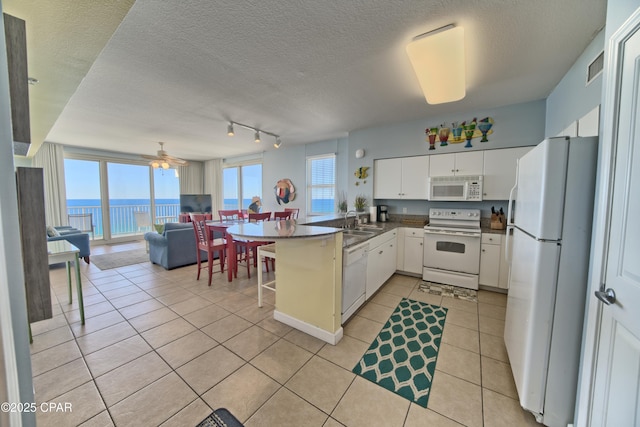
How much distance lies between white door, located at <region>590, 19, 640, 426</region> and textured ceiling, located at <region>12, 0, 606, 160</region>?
3.16 ft

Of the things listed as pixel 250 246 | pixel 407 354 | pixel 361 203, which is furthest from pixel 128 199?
pixel 407 354

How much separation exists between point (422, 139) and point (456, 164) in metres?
0.65

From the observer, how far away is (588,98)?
1875mm

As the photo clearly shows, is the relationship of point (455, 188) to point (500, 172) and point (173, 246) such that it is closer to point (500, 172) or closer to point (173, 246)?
point (500, 172)

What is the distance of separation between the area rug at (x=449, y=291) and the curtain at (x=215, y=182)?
21.7 feet

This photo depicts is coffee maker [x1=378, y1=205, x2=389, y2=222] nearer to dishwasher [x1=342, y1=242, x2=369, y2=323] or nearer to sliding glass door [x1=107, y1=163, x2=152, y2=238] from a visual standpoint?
dishwasher [x1=342, y1=242, x2=369, y2=323]

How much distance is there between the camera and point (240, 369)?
1707 millimetres

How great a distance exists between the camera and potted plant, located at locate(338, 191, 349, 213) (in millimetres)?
4555

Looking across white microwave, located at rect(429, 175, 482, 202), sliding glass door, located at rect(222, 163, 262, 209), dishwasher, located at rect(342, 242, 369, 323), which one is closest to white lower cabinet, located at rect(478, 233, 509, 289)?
white microwave, located at rect(429, 175, 482, 202)

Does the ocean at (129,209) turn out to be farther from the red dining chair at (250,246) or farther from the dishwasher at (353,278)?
the dishwasher at (353,278)

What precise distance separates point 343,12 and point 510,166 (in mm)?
2959

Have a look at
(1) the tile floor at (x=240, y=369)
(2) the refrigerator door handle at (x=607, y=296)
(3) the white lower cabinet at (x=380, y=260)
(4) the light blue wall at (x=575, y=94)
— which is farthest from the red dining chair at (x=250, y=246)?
(4) the light blue wall at (x=575, y=94)

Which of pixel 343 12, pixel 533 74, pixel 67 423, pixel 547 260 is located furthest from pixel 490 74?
pixel 67 423

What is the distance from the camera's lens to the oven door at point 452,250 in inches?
120
